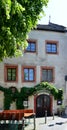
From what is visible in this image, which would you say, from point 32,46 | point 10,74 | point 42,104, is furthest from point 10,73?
point 42,104

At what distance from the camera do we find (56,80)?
122 feet

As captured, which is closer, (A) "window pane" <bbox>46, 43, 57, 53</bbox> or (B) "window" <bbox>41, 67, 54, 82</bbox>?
(B) "window" <bbox>41, 67, 54, 82</bbox>

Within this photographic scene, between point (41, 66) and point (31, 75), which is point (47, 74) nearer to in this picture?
point (41, 66)

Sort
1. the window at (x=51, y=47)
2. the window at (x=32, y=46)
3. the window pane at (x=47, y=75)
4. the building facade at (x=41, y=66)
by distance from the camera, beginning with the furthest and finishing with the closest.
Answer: the window at (x=51, y=47) → the window pane at (x=47, y=75) → the window at (x=32, y=46) → the building facade at (x=41, y=66)

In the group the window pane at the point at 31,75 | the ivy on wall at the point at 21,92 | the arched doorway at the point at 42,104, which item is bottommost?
the arched doorway at the point at 42,104

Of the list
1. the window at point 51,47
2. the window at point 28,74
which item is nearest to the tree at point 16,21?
the window at point 28,74

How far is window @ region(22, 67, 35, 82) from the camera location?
3575cm

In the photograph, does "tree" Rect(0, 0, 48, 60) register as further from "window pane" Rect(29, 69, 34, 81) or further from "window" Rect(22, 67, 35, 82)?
"window pane" Rect(29, 69, 34, 81)

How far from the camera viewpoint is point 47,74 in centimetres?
3684

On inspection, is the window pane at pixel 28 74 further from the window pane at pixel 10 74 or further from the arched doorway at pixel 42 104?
the arched doorway at pixel 42 104

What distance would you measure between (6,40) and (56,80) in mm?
19408

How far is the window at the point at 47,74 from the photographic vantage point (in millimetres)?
36688

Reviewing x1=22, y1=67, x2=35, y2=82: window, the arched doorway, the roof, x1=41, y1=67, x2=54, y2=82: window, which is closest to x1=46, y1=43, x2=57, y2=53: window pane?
the roof

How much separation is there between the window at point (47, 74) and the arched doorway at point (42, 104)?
1.61 metres
